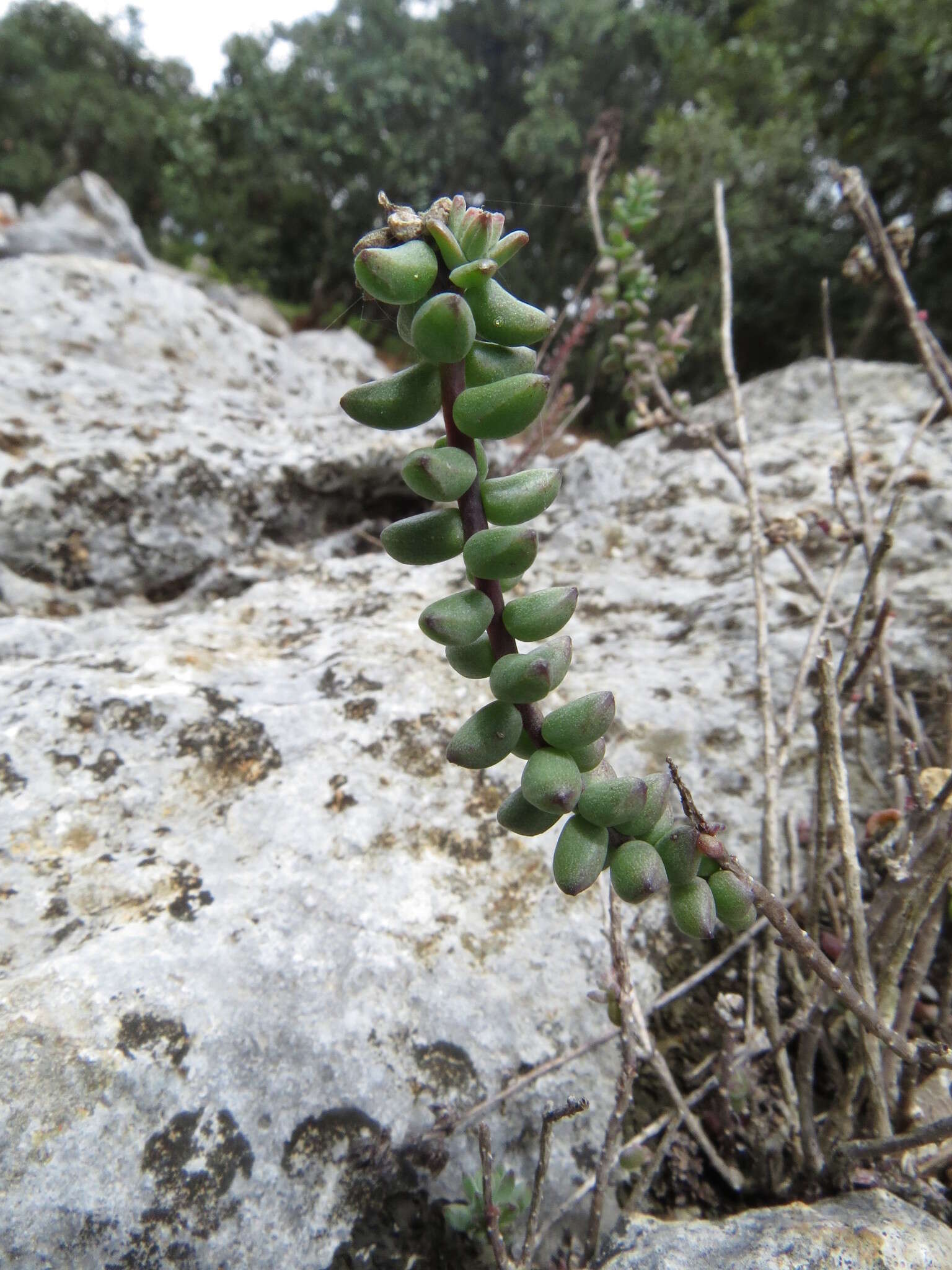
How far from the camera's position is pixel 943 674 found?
1.19 metres

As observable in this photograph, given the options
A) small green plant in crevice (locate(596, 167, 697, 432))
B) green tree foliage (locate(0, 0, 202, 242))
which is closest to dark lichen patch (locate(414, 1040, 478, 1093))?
small green plant in crevice (locate(596, 167, 697, 432))

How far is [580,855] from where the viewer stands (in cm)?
58

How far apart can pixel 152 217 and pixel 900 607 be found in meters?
15.2

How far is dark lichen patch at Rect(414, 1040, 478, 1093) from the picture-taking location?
33.8 inches

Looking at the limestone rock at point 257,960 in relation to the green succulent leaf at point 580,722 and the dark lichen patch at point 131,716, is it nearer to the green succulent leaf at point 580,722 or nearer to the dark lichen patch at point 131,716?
the dark lichen patch at point 131,716

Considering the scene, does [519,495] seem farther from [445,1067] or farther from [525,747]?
[445,1067]

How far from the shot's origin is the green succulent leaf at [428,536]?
0.59m

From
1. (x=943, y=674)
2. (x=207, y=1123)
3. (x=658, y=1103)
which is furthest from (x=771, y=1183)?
(x=943, y=674)

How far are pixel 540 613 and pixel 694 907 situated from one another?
11.0 inches

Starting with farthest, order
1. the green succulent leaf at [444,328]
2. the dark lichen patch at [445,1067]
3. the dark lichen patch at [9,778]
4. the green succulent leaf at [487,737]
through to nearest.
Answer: the dark lichen patch at [9,778]
the dark lichen patch at [445,1067]
the green succulent leaf at [487,737]
the green succulent leaf at [444,328]

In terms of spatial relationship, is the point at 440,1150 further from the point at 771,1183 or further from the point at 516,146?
the point at 516,146

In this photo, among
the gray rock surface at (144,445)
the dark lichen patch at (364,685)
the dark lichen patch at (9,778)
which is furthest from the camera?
the gray rock surface at (144,445)

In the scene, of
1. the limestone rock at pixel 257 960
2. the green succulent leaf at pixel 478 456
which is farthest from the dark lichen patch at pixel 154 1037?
the green succulent leaf at pixel 478 456

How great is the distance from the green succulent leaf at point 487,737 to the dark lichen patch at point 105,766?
2.45 ft
